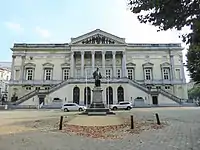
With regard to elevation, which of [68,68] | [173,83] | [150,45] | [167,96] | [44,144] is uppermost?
[150,45]

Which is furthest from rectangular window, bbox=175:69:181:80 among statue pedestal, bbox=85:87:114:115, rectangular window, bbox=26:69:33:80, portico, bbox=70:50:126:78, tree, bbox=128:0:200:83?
tree, bbox=128:0:200:83

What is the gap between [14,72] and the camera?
62.9 metres

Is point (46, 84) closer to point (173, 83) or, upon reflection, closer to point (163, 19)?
point (173, 83)

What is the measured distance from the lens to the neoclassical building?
61562 millimetres

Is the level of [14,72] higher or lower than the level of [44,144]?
higher

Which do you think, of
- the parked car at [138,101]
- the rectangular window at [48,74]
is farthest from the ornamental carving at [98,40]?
the parked car at [138,101]

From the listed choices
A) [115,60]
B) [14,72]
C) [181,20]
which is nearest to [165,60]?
[115,60]

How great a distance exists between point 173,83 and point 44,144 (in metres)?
56.4

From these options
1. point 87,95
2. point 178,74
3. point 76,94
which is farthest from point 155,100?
point 76,94

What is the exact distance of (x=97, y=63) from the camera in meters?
64.1

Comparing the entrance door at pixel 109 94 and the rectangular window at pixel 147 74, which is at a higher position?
the rectangular window at pixel 147 74

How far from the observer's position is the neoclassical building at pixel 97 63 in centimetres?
6156

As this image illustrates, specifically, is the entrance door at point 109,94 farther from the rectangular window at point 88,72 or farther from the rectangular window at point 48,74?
the rectangular window at point 48,74

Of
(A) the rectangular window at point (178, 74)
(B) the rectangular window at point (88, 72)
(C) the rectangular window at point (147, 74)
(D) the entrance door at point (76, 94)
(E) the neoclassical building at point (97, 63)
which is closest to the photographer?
(D) the entrance door at point (76, 94)
